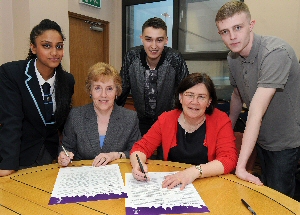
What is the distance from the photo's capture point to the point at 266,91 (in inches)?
55.7

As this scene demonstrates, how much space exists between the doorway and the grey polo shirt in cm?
340

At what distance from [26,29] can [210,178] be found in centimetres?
310

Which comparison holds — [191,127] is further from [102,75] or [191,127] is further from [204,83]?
[102,75]

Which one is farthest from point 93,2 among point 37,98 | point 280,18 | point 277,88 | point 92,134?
point 277,88

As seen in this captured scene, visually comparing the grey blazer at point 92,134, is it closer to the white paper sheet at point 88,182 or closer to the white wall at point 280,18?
the white paper sheet at point 88,182

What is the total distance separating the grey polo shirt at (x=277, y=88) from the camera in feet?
4.76

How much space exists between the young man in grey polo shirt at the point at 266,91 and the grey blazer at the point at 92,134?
0.74 m

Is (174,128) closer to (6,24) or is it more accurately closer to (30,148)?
(30,148)

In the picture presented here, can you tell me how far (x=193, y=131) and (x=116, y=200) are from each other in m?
0.76

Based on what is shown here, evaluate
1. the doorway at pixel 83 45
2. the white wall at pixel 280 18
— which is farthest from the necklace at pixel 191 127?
the doorway at pixel 83 45

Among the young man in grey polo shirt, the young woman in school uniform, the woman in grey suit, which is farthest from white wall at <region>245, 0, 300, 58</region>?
the young woman in school uniform

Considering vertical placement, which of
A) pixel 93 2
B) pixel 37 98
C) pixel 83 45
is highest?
pixel 93 2

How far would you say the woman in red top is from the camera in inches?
64.2

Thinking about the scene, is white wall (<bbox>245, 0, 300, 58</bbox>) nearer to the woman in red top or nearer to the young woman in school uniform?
the woman in red top
